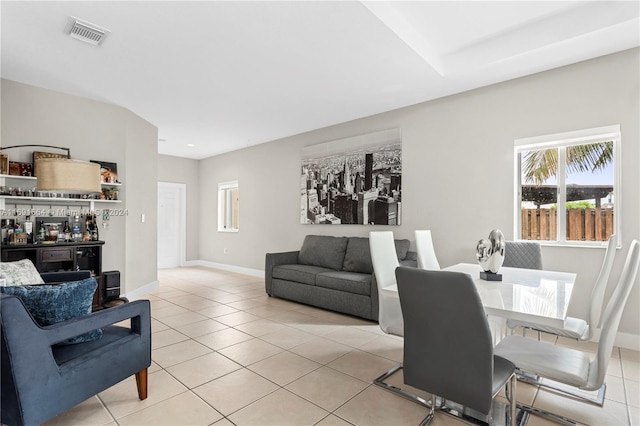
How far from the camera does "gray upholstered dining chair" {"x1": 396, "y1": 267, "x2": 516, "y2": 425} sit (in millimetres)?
1474

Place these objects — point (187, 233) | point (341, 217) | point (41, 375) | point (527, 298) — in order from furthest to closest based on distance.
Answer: point (187, 233) → point (341, 217) → point (527, 298) → point (41, 375)

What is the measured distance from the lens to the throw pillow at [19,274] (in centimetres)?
211

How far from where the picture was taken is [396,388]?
2254mm

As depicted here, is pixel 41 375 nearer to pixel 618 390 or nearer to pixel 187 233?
pixel 618 390

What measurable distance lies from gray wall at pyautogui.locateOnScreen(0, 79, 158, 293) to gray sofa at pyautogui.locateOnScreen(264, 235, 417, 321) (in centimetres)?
194

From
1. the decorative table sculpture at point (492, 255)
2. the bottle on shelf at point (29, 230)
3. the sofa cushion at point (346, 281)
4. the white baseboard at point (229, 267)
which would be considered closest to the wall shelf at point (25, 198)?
the bottle on shelf at point (29, 230)

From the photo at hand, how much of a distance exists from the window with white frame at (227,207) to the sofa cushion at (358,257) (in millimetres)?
3559

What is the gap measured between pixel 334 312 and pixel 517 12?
356cm

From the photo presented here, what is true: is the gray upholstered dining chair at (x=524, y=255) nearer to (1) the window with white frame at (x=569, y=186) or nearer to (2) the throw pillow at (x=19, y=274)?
(1) the window with white frame at (x=569, y=186)

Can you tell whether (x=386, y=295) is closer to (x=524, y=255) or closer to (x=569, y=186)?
(x=524, y=255)

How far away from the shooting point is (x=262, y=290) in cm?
542

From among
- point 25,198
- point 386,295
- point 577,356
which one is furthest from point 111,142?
point 577,356

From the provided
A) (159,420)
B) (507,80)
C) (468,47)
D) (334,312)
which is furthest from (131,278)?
(507,80)

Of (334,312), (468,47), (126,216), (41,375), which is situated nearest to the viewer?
(41,375)
